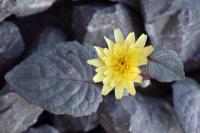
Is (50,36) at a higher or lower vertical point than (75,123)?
higher

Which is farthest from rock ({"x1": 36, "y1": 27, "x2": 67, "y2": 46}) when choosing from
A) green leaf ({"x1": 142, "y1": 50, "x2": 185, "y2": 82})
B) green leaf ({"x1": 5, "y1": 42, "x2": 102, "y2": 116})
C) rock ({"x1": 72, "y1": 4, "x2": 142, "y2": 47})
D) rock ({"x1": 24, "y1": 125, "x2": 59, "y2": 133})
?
green leaf ({"x1": 142, "y1": 50, "x2": 185, "y2": 82})

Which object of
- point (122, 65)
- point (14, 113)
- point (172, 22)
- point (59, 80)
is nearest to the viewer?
point (122, 65)

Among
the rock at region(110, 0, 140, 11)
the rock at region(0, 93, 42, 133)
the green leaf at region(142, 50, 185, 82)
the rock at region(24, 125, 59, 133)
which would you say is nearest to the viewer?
the green leaf at region(142, 50, 185, 82)

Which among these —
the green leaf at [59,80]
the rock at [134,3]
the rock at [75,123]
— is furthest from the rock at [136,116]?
the rock at [134,3]

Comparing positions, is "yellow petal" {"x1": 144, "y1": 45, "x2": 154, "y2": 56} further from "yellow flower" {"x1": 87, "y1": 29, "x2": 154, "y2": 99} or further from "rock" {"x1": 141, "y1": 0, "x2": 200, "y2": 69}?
"rock" {"x1": 141, "y1": 0, "x2": 200, "y2": 69}

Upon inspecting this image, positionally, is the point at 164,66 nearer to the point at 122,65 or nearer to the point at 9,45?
the point at 122,65

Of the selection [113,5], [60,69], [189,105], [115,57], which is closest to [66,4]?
[113,5]

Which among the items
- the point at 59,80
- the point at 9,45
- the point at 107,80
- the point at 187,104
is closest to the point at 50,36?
the point at 9,45
